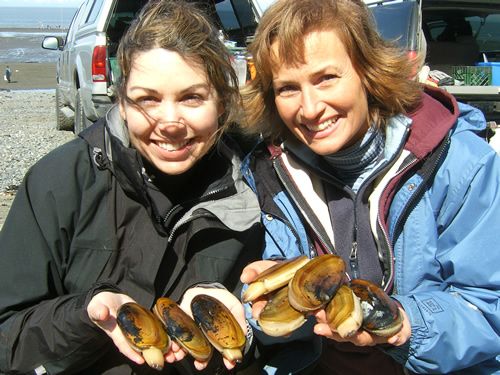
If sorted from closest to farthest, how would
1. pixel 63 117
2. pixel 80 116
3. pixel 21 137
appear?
pixel 80 116
pixel 21 137
pixel 63 117

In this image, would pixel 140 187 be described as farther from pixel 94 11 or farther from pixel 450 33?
pixel 450 33

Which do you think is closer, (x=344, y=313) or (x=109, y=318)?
(x=344, y=313)

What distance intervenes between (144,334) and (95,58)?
7.18m

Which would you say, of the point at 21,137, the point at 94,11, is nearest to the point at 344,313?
the point at 94,11

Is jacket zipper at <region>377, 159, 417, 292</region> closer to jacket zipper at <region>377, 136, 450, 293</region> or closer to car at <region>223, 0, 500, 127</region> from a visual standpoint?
jacket zipper at <region>377, 136, 450, 293</region>

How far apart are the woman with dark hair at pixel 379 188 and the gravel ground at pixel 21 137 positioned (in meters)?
4.76

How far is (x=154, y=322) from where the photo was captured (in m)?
2.25

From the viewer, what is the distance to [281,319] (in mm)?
2156

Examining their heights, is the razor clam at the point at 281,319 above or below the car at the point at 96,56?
above

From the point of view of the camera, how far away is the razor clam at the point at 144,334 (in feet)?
7.15

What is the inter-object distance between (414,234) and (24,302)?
1.70 meters

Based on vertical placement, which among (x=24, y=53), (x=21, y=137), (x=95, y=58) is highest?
(x=95, y=58)

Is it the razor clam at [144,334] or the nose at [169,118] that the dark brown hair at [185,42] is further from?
the razor clam at [144,334]

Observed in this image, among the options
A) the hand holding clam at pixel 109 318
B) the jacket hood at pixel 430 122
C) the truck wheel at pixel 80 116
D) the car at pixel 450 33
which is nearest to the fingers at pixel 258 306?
the hand holding clam at pixel 109 318
